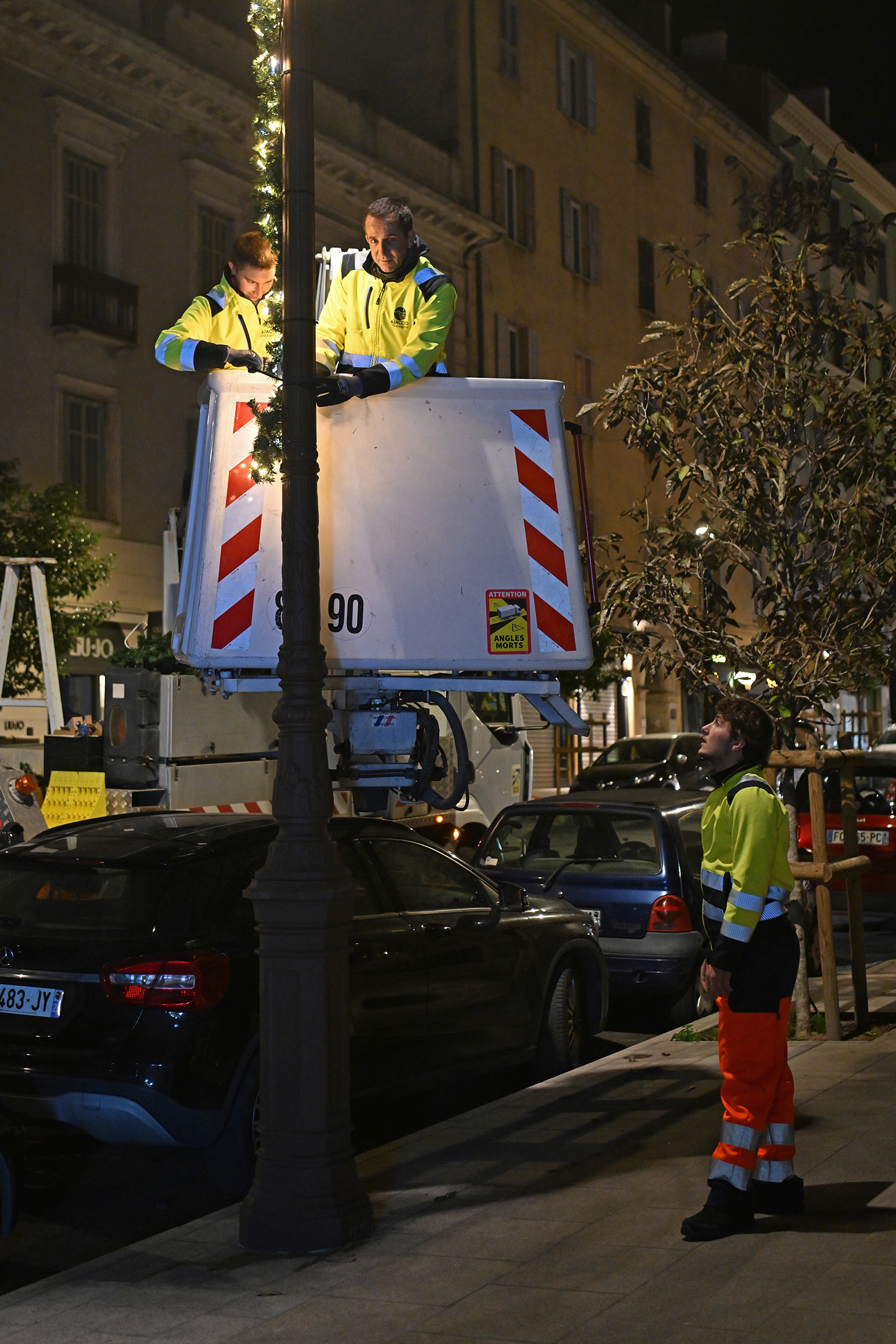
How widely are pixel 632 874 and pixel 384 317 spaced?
4906 millimetres

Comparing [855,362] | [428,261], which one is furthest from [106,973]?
[855,362]

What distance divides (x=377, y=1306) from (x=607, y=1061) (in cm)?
406

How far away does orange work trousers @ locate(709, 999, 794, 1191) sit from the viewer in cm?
553

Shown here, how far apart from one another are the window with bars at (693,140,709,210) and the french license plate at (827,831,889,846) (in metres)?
29.7

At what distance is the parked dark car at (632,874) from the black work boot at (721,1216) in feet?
13.6

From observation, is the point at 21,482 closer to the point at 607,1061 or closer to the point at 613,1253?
the point at 607,1061

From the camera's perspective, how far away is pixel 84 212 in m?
23.5

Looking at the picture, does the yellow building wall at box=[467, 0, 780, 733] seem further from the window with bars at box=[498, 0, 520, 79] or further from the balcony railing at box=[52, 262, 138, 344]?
the balcony railing at box=[52, 262, 138, 344]

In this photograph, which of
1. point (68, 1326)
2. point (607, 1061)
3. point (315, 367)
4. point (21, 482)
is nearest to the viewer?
point (68, 1326)

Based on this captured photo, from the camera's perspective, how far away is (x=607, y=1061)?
8758 millimetres

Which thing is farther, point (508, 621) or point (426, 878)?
point (426, 878)

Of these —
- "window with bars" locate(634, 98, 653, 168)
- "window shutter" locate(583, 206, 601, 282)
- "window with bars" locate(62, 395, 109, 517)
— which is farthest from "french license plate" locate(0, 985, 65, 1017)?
"window with bars" locate(634, 98, 653, 168)

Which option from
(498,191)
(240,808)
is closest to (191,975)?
(240,808)

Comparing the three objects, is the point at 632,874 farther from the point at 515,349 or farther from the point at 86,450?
the point at 515,349
